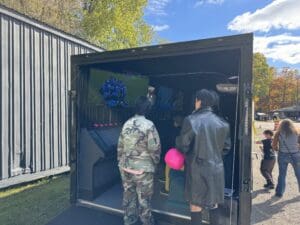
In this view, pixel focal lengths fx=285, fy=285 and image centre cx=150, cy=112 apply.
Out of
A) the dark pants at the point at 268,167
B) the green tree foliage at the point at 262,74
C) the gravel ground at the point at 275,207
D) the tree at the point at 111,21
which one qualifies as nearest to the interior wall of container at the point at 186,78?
the gravel ground at the point at 275,207

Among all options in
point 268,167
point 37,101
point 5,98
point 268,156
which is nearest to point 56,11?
point 37,101

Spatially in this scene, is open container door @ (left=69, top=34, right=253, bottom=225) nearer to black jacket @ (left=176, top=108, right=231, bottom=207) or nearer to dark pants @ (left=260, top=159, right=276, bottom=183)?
black jacket @ (left=176, top=108, right=231, bottom=207)

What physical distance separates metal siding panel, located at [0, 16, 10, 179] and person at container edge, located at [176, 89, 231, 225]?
12.4ft

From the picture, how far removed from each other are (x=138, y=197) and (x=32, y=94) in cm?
367

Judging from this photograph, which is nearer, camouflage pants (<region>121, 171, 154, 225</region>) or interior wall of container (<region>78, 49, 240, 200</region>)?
camouflage pants (<region>121, 171, 154, 225</region>)

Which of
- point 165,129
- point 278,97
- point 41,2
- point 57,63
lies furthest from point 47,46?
point 278,97

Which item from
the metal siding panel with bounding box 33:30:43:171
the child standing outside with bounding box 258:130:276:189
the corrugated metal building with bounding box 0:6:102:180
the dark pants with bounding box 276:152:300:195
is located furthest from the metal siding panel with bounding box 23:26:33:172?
the dark pants with bounding box 276:152:300:195

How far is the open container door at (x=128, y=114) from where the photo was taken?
10.6ft

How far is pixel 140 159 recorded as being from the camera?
12.0 ft

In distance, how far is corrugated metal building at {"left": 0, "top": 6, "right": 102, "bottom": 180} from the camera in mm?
5488

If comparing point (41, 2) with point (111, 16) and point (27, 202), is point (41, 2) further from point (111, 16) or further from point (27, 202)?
point (27, 202)

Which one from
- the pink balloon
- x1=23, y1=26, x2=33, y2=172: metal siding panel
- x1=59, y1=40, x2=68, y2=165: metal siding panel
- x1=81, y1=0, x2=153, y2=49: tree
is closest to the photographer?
the pink balloon

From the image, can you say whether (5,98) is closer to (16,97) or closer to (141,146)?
(16,97)

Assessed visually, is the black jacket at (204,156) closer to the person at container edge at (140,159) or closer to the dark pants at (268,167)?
the person at container edge at (140,159)
